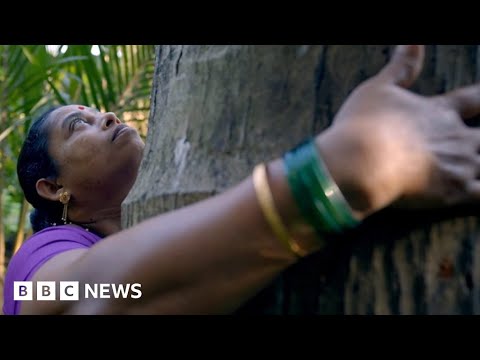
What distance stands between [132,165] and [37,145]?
12.0 inches

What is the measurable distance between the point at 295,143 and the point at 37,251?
2.03 feet

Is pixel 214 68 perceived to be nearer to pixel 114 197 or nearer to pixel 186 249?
pixel 186 249

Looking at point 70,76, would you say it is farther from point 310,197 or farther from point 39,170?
point 310,197

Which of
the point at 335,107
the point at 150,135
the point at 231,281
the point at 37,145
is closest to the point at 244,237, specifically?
the point at 231,281

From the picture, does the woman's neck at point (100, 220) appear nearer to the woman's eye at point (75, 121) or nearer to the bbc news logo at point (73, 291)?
the woman's eye at point (75, 121)

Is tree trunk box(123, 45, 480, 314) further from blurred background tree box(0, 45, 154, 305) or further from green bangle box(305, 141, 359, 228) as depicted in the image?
blurred background tree box(0, 45, 154, 305)

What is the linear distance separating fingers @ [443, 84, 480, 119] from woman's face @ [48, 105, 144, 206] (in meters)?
1.01

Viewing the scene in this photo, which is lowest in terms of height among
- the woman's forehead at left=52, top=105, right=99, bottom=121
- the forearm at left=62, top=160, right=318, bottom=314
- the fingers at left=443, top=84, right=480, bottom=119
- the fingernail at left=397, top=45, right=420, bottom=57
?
the forearm at left=62, top=160, right=318, bottom=314

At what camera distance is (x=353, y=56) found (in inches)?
32.1

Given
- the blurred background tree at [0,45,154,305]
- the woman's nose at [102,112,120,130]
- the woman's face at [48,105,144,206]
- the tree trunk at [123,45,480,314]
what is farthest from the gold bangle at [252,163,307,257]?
the blurred background tree at [0,45,154,305]

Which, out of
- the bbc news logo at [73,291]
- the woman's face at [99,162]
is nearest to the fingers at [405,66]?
the bbc news logo at [73,291]

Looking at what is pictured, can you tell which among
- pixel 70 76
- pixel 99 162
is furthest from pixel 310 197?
pixel 70 76

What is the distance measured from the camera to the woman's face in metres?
1.62

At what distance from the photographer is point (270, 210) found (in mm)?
677
